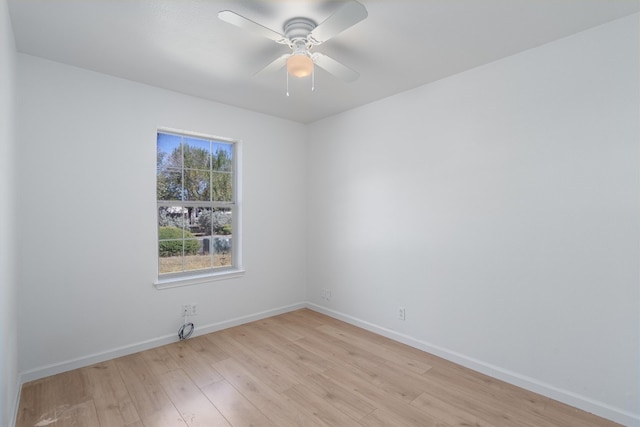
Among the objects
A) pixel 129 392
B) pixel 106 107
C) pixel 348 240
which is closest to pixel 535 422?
pixel 348 240

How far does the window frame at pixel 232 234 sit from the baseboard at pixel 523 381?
1774 mm

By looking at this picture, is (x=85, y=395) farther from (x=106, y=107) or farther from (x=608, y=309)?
(x=608, y=309)

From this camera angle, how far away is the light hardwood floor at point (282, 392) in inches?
78.6

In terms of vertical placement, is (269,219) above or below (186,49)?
below

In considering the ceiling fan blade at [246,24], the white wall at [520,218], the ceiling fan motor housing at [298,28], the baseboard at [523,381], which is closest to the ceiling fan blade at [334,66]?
the ceiling fan motor housing at [298,28]

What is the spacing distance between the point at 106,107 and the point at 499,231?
361 cm

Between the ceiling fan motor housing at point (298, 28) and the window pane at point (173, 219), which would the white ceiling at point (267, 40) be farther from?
the window pane at point (173, 219)

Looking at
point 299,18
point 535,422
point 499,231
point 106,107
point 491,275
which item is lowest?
point 535,422

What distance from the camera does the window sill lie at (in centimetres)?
308

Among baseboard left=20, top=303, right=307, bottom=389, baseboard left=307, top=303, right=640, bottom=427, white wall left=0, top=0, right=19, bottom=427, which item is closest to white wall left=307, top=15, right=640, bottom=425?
baseboard left=307, top=303, right=640, bottom=427

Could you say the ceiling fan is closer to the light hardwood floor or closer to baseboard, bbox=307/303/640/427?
the light hardwood floor

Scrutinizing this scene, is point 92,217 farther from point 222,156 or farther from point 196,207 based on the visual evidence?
point 222,156

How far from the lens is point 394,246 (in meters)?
3.25

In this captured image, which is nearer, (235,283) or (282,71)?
(282,71)
